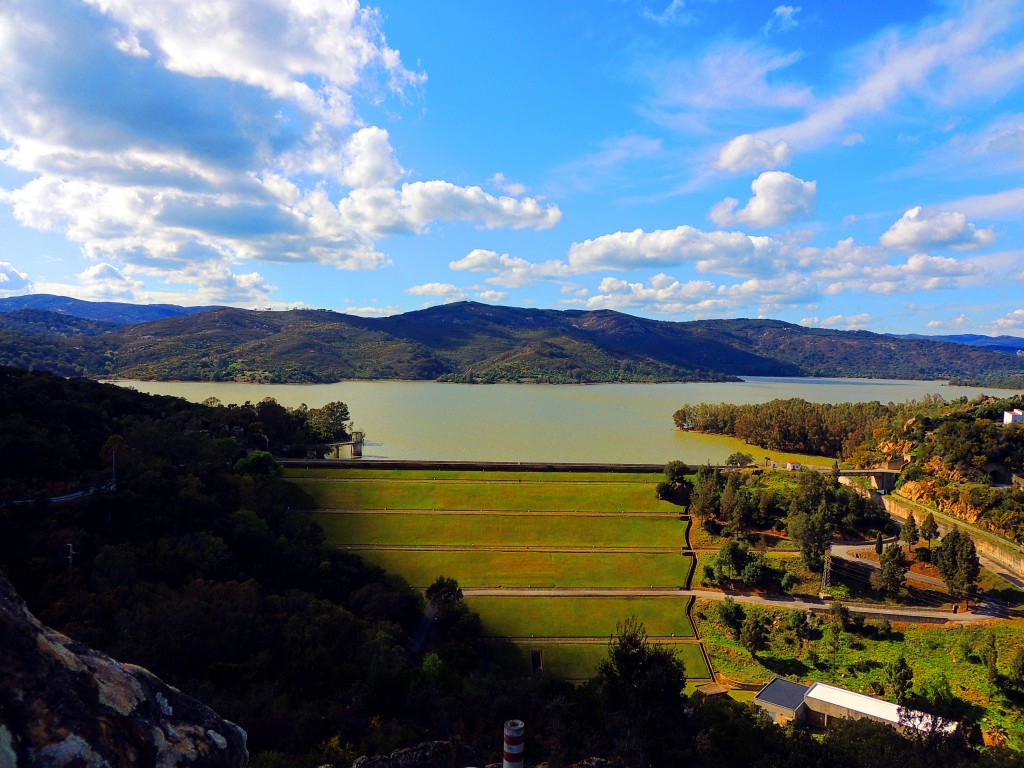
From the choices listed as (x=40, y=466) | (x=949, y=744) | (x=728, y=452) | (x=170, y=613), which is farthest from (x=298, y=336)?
(x=949, y=744)

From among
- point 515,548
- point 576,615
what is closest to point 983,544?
point 576,615

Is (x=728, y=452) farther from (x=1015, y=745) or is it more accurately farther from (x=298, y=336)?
(x=298, y=336)

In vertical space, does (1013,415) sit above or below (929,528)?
above

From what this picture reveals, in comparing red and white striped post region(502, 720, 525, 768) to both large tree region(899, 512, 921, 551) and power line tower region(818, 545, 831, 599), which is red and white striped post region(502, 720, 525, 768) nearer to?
power line tower region(818, 545, 831, 599)

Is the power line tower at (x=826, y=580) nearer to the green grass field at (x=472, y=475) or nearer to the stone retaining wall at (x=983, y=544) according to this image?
the stone retaining wall at (x=983, y=544)

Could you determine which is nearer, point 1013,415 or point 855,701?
point 855,701

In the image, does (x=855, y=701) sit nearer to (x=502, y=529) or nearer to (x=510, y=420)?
(x=502, y=529)
